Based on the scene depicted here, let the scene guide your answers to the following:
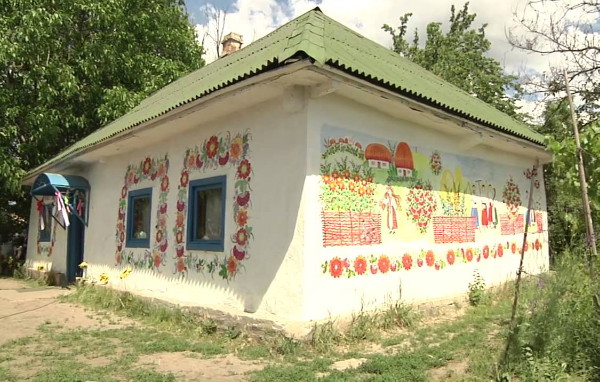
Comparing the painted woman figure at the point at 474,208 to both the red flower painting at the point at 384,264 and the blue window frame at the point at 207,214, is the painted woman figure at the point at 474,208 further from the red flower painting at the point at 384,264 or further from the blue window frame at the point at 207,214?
the blue window frame at the point at 207,214

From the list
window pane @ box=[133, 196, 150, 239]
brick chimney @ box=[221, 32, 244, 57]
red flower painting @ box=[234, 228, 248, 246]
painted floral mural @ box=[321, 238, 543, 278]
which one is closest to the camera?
painted floral mural @ box=[321, 238, 543, 278]

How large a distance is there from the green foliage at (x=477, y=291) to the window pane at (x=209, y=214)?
14.0 ft

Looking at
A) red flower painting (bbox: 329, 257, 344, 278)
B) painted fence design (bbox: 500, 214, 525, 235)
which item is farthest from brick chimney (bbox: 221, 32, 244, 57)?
red flower painting (bbox: 329, 257, 344, 278)

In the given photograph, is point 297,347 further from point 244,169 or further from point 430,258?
point 430,258

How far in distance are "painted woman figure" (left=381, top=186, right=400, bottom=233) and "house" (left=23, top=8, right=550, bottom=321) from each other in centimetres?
2

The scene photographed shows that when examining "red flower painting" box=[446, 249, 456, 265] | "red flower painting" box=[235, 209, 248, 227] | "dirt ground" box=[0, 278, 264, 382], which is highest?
"red flower painting" box=[235, 209, 248, 227]

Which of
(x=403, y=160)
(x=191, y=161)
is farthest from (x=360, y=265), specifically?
(x=191, y=161)

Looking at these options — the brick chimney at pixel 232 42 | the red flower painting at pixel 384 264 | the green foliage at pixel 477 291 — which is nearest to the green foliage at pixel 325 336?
the red flower painting at pixel 384 264

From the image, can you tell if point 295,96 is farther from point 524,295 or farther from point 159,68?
point 159,68

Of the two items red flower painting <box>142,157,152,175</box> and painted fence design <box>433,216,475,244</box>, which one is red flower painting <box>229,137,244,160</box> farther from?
painted fence design <box>433,216,475,244</box>

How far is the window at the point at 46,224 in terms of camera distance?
13375 millimetres

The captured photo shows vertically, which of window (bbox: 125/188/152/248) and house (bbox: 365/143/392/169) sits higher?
house (bbox: 365/143/392/169)

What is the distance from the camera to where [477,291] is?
7754 millimetres

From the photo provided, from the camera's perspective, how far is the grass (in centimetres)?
451
